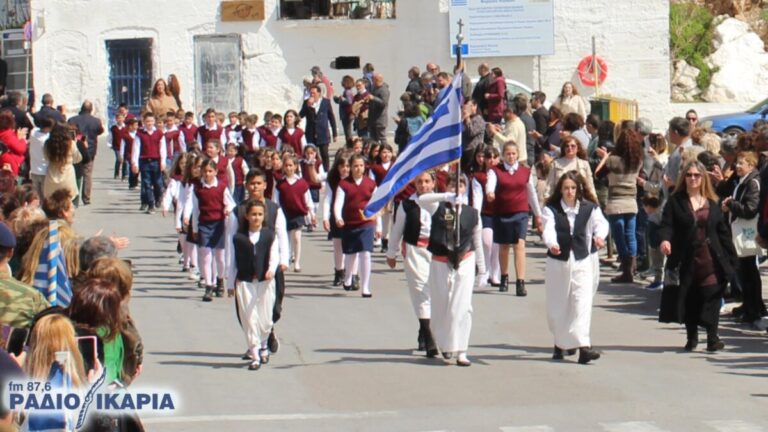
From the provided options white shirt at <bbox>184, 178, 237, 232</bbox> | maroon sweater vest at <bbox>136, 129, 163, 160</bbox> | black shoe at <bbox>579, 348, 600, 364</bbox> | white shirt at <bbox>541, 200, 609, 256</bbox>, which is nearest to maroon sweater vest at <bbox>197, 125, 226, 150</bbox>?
maroon sweater vest at <bbox>136, 129, 163, 160</bbox>

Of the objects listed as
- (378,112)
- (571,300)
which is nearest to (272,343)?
(571,300)

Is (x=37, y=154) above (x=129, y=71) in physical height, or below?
below

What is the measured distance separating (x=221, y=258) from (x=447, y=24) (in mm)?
19508

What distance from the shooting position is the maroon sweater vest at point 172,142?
25.1m

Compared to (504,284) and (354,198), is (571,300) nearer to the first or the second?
(504,284)

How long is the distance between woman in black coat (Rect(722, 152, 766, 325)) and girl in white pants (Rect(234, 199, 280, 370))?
15.5ft

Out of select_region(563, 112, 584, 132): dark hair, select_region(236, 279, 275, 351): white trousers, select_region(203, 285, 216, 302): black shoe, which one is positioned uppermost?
select_region(563, 112, 584, 132): dark hair

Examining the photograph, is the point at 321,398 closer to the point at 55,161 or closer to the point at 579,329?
the point at 579,329

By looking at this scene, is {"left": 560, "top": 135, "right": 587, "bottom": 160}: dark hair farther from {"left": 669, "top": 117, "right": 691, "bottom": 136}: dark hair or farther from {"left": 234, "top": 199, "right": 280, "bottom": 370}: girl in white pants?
{"left": 234, "top": 199, "right": 280, "bottom": 370}: girl in white pants

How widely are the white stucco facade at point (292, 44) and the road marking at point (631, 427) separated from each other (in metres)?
26.0

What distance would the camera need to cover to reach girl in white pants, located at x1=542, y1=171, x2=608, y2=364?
13094 mm

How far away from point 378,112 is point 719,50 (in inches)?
594

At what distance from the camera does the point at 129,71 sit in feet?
121

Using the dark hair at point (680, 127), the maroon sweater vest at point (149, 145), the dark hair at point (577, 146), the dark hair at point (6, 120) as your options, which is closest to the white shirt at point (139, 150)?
the maroon sweater vest at point (149, 145)
